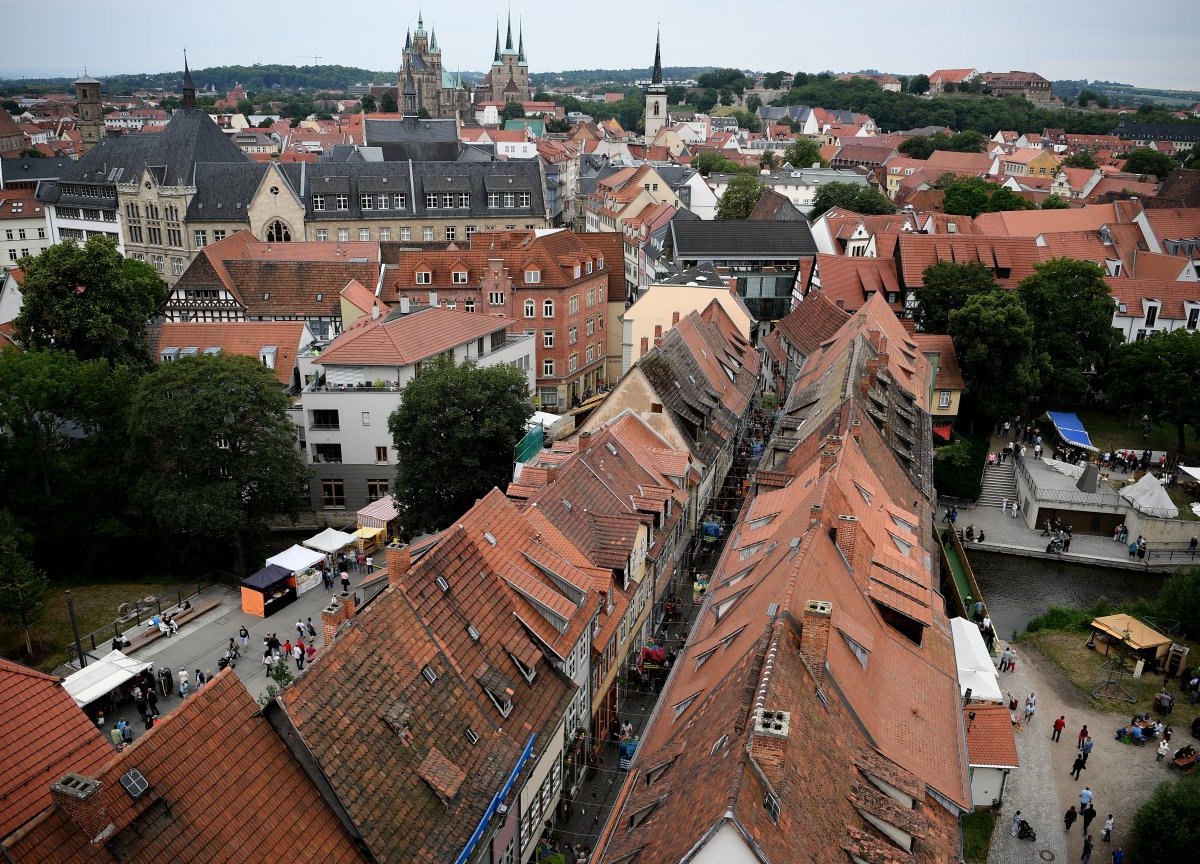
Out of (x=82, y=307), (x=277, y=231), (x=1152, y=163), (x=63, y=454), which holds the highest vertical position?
(x=1152, y=163)

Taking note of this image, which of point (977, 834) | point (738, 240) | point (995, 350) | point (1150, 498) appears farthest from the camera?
point (738, 240)

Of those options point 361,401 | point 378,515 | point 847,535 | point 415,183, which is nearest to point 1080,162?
point 415,183

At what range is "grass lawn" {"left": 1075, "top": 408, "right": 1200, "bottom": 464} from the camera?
60031mm

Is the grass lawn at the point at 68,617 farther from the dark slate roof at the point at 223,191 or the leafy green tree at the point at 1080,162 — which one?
the leafy green tree at the point at 1080,162

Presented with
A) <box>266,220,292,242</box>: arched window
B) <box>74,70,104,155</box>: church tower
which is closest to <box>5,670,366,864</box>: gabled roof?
<box>266,220,292,242</box>: arched window

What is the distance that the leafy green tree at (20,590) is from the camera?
1391 inches

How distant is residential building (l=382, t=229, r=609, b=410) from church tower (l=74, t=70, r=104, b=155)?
374ft

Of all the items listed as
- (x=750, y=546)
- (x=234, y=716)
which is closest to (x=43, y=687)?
(x=234, y=716)

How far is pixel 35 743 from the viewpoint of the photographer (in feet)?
62.2

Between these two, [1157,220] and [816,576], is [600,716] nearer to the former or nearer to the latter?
[816,576]

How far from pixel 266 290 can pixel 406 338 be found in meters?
22.4

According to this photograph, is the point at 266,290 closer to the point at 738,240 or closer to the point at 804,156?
the point at 738,240

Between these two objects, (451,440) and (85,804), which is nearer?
(85,804)

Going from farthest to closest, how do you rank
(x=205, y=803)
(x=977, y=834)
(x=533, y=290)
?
(x=533, y=290) < (x=977, y=834) < (x=205, y=803)
